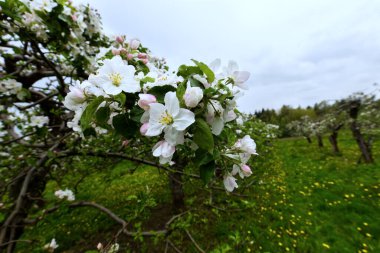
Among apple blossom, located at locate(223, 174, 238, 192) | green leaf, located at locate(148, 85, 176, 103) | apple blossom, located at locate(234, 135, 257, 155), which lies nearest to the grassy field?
apple blossom, located at locate(223, 174, 238, 192)

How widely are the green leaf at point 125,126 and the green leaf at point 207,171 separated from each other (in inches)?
11.3

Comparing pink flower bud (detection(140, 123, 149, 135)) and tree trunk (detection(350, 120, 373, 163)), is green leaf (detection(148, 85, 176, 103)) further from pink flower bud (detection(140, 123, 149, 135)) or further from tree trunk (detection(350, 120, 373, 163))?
tree trunk (detection(350, 120, 373, 163))

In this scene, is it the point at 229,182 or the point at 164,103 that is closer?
the point at 164,103

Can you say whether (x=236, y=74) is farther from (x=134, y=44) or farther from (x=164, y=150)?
(x=134, y=44)

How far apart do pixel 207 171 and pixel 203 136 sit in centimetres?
15

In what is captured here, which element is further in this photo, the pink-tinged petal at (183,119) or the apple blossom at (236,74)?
the apple blossom at (236,74)

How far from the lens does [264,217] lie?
193 inches

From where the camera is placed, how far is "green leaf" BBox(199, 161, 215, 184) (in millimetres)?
818

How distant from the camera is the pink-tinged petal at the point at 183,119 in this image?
29.3 inches

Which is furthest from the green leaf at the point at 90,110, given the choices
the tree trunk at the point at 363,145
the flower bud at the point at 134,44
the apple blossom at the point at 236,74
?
the tree trunk at the point at 363,145

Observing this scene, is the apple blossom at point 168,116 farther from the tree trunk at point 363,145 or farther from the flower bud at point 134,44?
the tree trunk at point 363,145

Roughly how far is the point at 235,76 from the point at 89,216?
20.3 ft

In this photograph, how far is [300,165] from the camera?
29.9 ft

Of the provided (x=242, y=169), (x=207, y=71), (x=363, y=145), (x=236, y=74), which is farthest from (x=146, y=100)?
(x=363, y=145)
